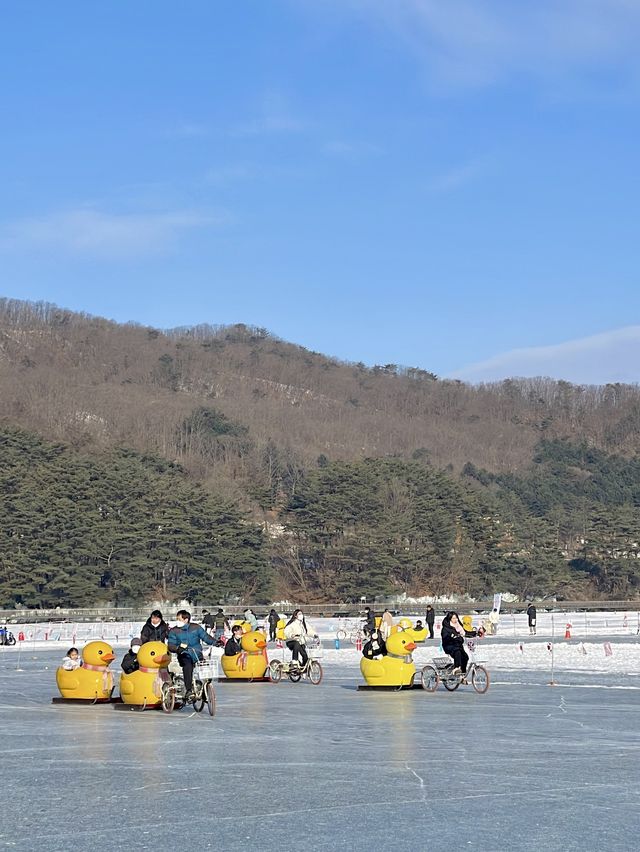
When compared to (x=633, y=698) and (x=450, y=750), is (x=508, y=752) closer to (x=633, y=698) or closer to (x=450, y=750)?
(x=450, y=750)

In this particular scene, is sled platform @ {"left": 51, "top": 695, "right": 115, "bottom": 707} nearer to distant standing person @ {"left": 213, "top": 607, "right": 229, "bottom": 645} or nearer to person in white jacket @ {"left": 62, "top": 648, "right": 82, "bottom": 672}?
person in white jacket @ {"left": 62, "top": 648, "right": 82, "bottom": 672}

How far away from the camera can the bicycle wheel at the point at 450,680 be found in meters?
22.3

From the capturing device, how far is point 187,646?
18.1m

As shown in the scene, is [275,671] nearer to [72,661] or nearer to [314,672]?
[314,672]

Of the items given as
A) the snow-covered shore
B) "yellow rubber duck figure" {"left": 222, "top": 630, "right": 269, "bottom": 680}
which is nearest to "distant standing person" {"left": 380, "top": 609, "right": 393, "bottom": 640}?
the snow-covered shore

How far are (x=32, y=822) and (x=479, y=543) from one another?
299 feet

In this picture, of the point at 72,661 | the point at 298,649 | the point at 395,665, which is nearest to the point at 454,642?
the point at 395,665

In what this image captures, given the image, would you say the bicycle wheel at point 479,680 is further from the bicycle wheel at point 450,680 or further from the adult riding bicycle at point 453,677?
the bicycle wheel at point 450,680

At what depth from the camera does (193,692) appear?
18406 mm

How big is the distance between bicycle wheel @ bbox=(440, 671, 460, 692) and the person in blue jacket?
573 cm

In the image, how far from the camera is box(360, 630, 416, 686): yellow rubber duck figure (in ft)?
73.7

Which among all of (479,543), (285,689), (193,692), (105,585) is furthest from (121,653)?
(479,543)

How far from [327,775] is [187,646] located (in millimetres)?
6352

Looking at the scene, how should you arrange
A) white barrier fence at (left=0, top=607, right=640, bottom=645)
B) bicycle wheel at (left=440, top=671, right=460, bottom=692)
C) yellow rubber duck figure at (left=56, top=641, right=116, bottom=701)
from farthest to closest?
white barrier fence at (left=0, top=607, right=640, bottom=645), bicycle wheel at (left=440, top=671, right=460, bottom=692), yellow rubber duck figure at (left=56, top=641, right=116, bottom=701)
